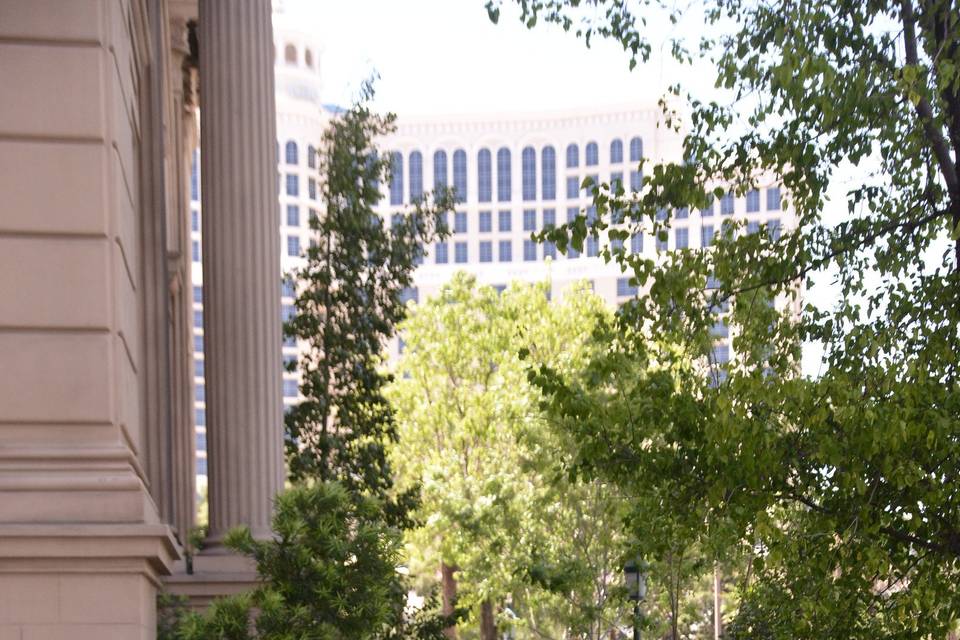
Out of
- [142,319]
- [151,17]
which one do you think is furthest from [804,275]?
[151,17]

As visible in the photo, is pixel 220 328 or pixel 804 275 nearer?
pixel 804 275

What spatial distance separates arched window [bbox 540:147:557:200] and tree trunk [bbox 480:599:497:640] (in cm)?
11215

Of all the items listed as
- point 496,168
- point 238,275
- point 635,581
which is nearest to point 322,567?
point 238,275

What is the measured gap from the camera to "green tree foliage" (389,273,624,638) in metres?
33.7

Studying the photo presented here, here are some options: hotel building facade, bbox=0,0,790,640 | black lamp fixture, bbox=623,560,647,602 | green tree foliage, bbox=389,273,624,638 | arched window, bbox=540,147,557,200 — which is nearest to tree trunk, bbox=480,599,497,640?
green tree foliage, bbox=389,273,624,638

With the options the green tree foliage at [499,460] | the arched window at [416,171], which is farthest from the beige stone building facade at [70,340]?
the arched window at [416,171]

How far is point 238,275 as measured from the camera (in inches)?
594

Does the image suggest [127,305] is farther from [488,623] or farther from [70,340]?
[488,623]

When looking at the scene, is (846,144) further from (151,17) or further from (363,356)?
(363,356)

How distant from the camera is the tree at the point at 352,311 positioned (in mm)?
21984

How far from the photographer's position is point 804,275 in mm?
13836

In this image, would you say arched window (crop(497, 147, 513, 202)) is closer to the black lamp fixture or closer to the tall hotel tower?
the tall hotel tower

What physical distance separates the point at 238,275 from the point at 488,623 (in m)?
33.9

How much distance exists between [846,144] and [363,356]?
10.4m
